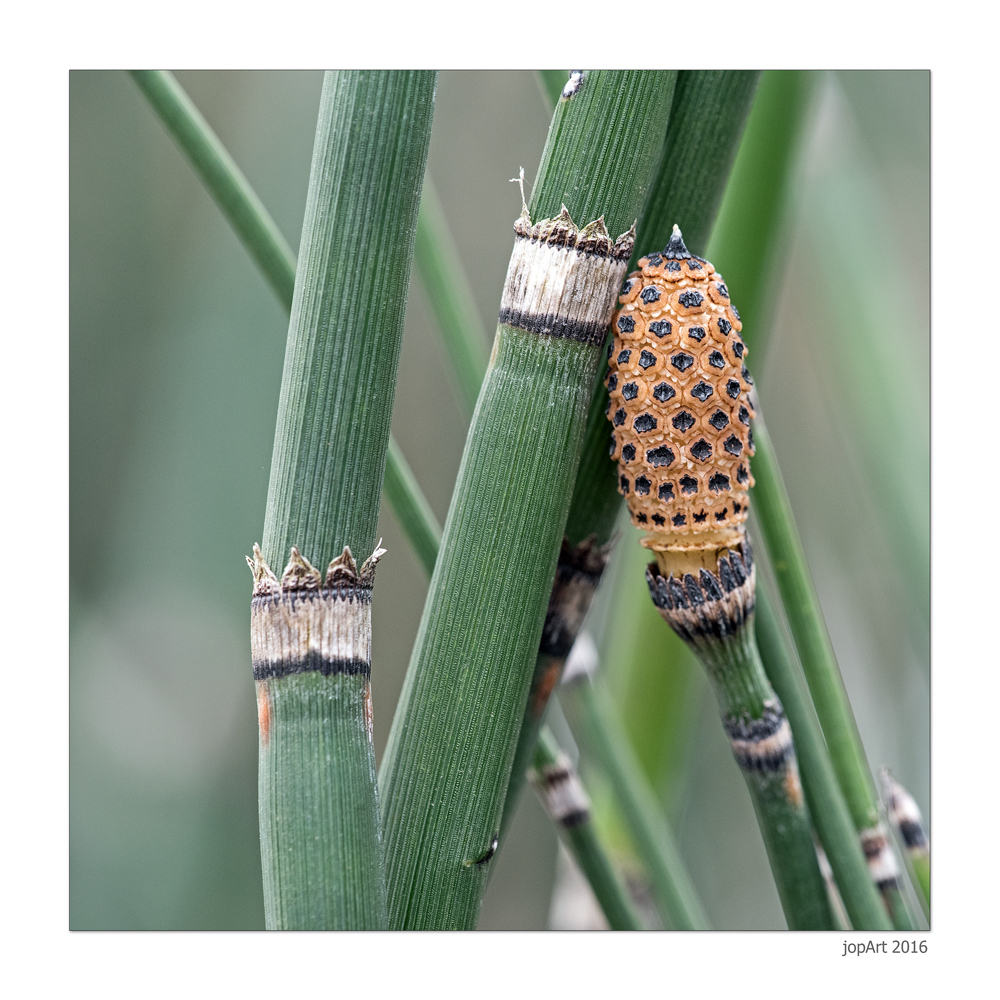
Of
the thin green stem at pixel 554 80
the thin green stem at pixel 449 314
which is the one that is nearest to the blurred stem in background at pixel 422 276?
the thin green stem at pixel 449 314

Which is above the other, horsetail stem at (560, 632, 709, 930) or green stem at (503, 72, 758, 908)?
green stem at (503, 72, 758, 908)

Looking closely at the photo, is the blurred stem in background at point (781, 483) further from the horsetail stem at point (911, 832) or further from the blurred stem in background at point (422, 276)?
the blurred stem in background at point (422, 276)

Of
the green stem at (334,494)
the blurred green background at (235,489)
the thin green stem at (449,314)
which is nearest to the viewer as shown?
the green stem at (334,494)

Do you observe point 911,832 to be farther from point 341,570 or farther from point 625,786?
point 341,570

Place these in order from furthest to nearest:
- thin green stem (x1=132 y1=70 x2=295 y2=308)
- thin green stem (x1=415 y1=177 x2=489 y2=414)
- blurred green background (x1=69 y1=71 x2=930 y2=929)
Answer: blurred green background (x1=69 y1=71 x2=930 y2=929)
thin green stem (x1=415 y1=177 x2=489 y2=414)
thin green stem (x1=132 y1=70 x2=295 y2=308)

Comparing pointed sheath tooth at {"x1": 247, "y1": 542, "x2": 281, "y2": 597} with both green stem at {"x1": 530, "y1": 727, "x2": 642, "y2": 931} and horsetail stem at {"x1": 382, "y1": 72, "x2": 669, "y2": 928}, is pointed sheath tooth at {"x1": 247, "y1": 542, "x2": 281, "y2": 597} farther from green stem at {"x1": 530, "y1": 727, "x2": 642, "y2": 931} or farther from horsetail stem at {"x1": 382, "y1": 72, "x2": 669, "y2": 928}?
green stem at {"x1": 530, "y1": 727, "x2": 642, "y2": 931}

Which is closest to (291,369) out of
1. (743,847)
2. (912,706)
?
(912,706)

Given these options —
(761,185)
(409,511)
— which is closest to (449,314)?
(409,511)

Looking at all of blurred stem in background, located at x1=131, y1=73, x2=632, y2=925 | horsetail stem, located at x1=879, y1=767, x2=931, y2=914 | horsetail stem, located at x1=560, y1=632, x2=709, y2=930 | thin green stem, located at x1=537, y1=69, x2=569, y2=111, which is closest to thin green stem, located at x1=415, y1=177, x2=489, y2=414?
blurred stem in background, located at x1=131, y1=73, x2=632, y2=925
